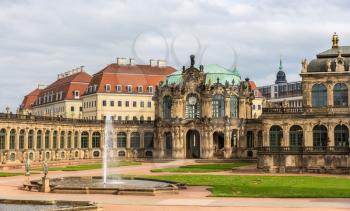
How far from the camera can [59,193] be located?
148ft

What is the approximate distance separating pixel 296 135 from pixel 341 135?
6.52 m

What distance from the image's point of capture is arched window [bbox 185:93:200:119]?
393 feet

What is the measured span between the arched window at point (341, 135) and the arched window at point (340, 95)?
11.4 feet

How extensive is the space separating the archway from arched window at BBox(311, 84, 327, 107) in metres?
40.6

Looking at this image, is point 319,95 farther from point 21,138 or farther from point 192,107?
point 21,138

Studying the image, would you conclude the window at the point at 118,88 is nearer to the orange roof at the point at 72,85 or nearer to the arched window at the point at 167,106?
the orange roof at the point at 72,85

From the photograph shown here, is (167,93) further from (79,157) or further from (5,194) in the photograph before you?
(5,194)

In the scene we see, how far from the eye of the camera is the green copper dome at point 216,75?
121 metres

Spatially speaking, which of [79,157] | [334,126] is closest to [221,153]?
[79,157]

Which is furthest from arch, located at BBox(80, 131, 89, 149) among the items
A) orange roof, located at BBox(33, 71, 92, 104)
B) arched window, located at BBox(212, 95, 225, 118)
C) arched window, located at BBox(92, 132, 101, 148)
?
orange roof, located at BBox(33, 71, 92, 104)

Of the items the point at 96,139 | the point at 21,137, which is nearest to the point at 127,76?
the point at 96,139

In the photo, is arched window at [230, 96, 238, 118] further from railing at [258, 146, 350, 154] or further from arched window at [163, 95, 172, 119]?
railing at [258, 146, 350, 154]

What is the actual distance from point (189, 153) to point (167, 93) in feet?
45.3

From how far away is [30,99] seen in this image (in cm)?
19050
